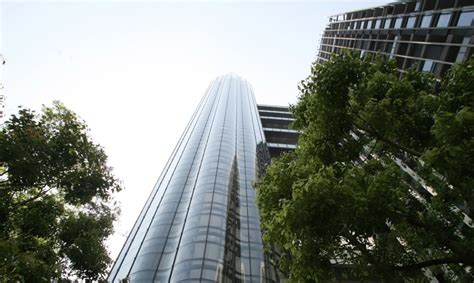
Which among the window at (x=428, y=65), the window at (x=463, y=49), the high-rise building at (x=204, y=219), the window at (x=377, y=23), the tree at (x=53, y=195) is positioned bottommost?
the high-rise building at (x=204, y=219)

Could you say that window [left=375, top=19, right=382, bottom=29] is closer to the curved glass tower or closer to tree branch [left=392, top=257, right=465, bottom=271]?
the curved glass tower

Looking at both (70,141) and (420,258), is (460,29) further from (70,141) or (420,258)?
(70,141)

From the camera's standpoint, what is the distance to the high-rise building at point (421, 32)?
16.7 metres

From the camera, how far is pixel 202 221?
23750 millimetres

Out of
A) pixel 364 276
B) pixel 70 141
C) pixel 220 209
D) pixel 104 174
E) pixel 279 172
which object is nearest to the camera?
pixel 364 276

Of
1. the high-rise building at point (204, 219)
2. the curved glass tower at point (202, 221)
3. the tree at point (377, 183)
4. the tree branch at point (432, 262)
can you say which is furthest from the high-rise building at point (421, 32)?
the curved glass tower at point (202, 221)

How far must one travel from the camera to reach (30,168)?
1018 centimetres

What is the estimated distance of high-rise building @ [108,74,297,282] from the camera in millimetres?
19797

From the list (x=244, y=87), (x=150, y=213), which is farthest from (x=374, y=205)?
(x=244, y=87)

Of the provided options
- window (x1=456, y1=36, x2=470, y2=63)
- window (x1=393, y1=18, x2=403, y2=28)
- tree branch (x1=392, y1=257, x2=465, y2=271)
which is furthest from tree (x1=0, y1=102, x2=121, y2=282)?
window (x1=393, y1=18, x2=403, y2=28)

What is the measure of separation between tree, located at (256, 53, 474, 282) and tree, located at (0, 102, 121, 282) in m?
7.33

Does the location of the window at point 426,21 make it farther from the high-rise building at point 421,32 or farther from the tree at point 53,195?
the tree at point 53,195

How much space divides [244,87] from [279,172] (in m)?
72.8

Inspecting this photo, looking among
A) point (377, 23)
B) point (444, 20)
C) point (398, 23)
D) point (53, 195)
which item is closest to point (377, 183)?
point (53, 195)
